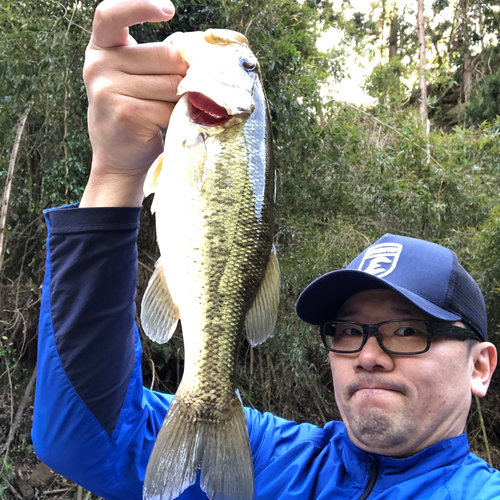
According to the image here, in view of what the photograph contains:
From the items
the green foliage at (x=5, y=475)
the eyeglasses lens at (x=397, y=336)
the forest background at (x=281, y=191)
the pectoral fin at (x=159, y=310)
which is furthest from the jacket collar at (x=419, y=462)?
the green foliage at (x=5, y=475)

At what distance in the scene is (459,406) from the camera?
1330 millimetres

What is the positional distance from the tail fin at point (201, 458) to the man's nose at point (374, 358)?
0.46 m

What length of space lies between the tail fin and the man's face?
0.45 m

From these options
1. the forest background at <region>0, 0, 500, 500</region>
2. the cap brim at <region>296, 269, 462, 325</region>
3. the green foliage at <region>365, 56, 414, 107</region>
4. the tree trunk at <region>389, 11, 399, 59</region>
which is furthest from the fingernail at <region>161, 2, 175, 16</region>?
the tree trunk at <region>389, 11, 399, 59</region>

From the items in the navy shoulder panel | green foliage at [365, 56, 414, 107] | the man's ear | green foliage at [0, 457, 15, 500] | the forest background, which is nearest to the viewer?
the navy shoulder panel

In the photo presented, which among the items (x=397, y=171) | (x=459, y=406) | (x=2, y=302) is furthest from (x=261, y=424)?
(x=397, y=171)

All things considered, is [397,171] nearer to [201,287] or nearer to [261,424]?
[261,424]

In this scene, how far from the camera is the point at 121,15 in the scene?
1.03 metres

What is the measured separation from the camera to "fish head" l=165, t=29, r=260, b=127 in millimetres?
1098

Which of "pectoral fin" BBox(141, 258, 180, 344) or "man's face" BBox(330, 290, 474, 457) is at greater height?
"pectoral fin" BBox(141, 258, 180, 344)

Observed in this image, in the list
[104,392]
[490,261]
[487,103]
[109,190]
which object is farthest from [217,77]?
[487,103]

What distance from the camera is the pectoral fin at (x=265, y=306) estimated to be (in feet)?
3.56

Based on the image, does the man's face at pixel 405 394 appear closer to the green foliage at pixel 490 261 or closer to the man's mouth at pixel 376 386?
the man's mouth at pixel 376 386

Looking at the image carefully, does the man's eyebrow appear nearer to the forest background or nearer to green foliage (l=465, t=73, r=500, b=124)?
the forest background
